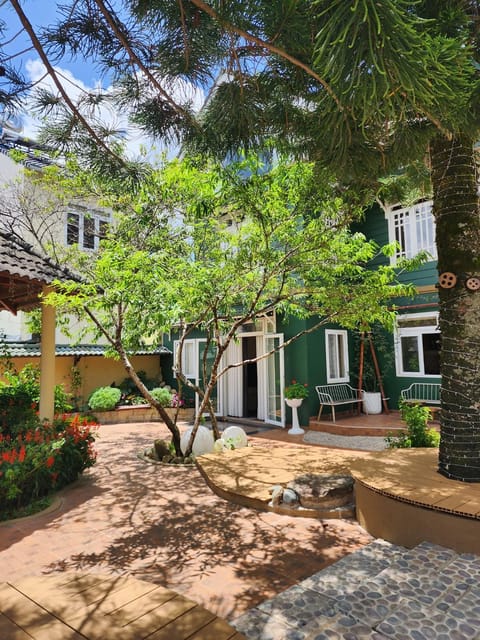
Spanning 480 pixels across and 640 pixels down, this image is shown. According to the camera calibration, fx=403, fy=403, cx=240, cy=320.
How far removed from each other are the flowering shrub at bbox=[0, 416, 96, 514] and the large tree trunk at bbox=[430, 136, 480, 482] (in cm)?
447

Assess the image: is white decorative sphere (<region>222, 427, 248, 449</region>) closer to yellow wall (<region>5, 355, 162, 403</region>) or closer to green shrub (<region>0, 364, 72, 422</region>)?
green shrub (<region>0, 364, 72, 422</region>)

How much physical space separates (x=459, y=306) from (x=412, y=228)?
7.53m

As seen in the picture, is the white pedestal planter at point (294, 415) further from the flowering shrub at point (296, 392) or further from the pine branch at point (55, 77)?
the pine branch at point (55, 77)

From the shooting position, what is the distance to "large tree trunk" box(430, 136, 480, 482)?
3.85m

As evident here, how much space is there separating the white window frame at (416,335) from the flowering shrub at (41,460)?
7.66m

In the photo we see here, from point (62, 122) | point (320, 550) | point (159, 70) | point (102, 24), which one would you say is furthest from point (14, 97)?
point (320, 550)

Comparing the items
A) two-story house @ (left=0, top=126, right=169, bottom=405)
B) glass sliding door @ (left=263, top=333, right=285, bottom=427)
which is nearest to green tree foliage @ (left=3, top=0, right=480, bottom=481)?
glass sliding door @ (left=263, top=333, right=285, bottom=427)

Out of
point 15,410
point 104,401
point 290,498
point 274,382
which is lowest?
point 290,498

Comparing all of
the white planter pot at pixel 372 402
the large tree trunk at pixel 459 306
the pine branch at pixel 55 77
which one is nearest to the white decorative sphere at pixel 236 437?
the large tree trunk at pixel 459 306

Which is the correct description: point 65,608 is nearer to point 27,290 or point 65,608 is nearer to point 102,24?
point 102,24

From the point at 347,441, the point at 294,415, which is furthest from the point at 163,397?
the point at 347,441

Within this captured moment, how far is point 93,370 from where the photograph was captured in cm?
1378

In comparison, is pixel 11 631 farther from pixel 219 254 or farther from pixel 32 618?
pixel 219 254

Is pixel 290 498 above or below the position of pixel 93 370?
below
